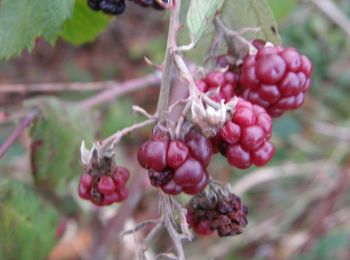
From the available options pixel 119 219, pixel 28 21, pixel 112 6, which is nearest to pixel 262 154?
pixel 112 6

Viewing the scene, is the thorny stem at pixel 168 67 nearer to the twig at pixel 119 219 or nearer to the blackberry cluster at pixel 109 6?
the blackberry cluster at pixel 109 6

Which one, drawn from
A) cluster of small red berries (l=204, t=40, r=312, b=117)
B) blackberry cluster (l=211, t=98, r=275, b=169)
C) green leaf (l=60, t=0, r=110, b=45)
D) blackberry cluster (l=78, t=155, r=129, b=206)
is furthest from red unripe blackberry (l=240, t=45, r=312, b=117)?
green leaf (l=60, t=0, r=110, b=45)

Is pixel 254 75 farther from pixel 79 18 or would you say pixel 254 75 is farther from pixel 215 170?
pixel 215 170

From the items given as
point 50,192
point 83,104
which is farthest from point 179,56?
point 50,192

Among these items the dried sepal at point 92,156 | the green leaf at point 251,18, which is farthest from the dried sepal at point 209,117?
the green leaf at point 251,18

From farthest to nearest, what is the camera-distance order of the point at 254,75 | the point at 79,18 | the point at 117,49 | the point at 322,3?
the point at 117,49, the point at 322,3, the point at 79,18, the point at 254,75

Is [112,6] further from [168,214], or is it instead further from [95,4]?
[168,214]

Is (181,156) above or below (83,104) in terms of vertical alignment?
above
